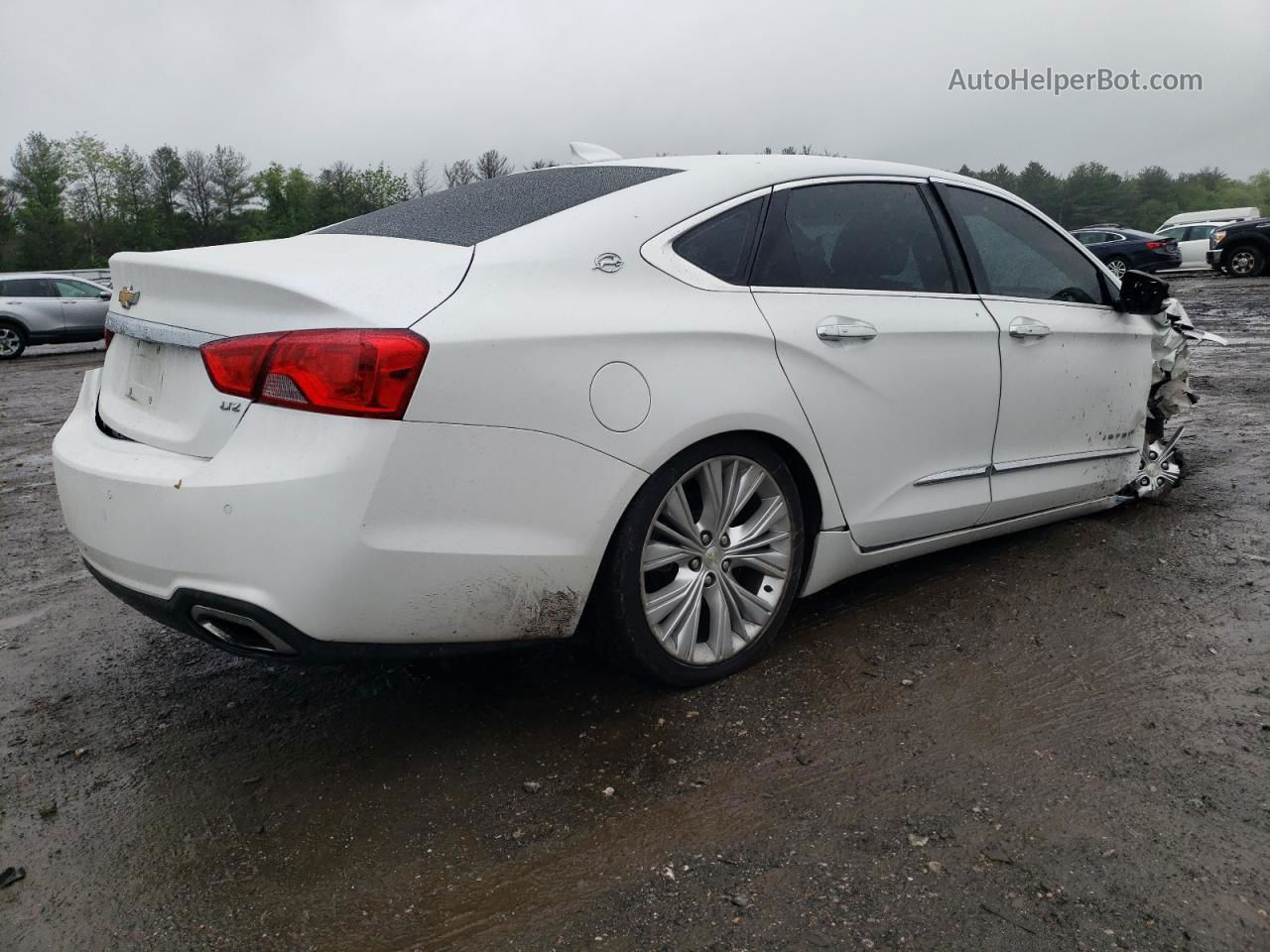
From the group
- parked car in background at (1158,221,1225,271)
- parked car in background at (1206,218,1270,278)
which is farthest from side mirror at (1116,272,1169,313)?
parked car in background at (1158,221,1225,271)

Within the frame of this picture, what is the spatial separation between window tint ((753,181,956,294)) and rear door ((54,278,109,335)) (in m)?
19.1

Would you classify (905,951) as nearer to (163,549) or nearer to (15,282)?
(163,549)

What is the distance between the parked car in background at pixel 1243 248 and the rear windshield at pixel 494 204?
2399 centimetres

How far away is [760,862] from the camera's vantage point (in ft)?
7.60

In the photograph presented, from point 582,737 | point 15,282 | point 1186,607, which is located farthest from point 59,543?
point 15,282

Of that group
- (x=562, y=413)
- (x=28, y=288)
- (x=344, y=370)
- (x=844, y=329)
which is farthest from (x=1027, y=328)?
(x=28, y=288)

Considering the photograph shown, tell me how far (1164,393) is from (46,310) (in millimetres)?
19710

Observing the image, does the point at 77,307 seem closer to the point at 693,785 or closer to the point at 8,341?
the point at 8,341

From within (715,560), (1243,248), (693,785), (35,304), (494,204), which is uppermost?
(494,204)

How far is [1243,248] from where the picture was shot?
920 inches

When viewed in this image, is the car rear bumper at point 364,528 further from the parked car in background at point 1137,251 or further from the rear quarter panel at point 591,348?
the parked car in background at point 1137,251

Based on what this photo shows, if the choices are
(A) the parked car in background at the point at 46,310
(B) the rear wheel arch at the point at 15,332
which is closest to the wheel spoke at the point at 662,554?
(A) the parked car in background at the point at 46,310

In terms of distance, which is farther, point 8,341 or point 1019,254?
point 8,341

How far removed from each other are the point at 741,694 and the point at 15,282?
20340mm
